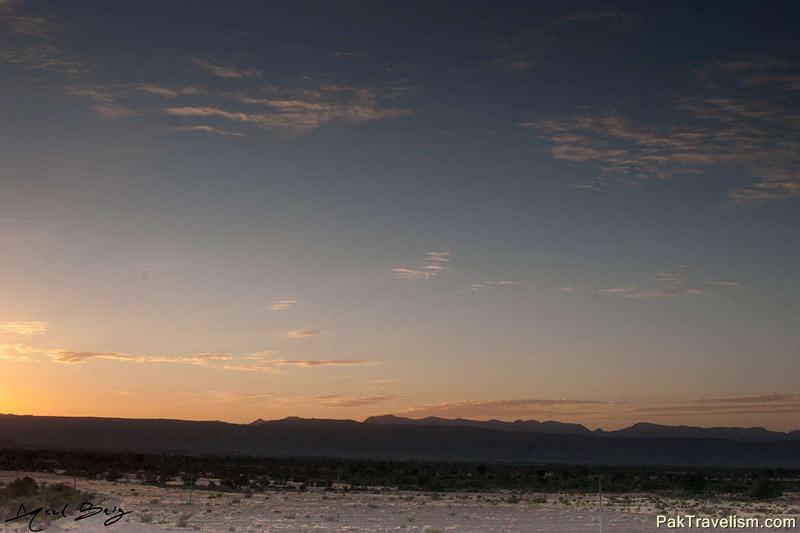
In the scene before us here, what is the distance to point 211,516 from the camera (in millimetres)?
41875

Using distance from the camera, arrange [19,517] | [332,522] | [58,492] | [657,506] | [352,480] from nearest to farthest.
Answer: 1. [19,517]
2. [332,522]
3. [58,492]
4. [657,506]
5. [352,480]

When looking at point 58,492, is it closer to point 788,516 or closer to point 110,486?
point 110,486

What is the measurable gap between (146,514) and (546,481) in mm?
47871

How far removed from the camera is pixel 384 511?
153ft

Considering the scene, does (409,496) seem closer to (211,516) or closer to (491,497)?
(491,497)

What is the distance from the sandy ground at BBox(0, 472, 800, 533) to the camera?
123 ft

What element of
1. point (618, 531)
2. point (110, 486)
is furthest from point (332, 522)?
point (110, 486)

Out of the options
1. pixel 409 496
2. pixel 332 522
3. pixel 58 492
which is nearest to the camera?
pixel 332 522

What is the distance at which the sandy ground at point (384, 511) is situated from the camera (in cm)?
3734

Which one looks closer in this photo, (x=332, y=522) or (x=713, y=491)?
(x=332, y=522)
